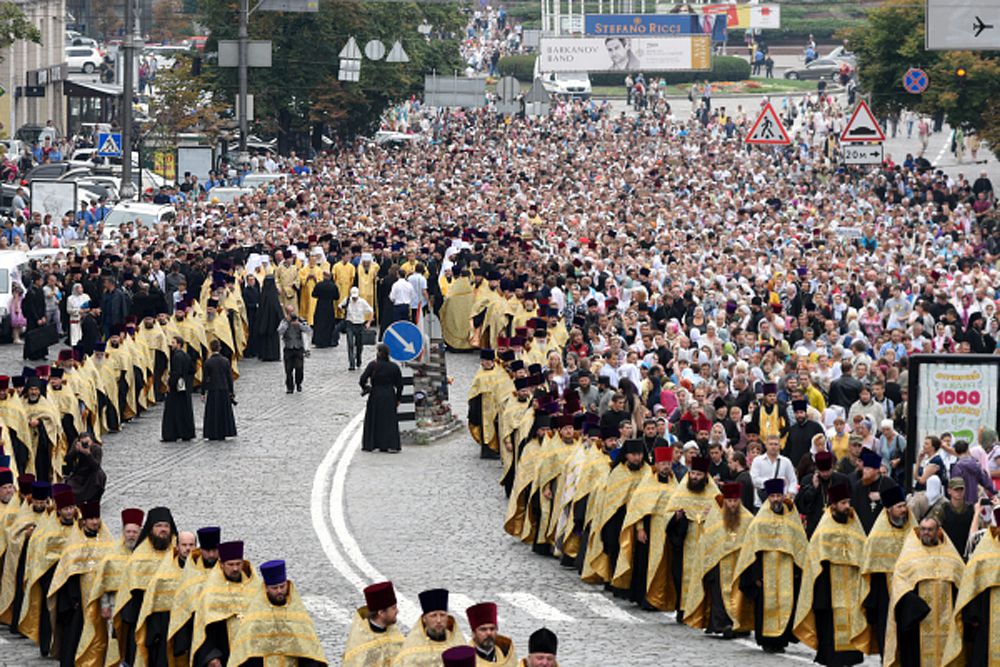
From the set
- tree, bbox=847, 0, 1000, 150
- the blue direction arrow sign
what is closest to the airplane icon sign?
the blue direction arrow sign

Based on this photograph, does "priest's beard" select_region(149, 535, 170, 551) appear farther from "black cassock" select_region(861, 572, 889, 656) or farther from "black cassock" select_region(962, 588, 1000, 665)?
"black cassock" select_region(962, 588, 1000, 665)

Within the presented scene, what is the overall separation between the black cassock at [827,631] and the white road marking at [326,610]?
3.63m

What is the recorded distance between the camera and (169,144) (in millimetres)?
70750

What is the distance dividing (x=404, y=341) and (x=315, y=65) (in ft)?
152

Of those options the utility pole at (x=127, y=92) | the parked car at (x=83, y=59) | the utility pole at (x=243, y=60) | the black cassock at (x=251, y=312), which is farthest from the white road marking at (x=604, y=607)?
the parked car at (x=83, y=59)

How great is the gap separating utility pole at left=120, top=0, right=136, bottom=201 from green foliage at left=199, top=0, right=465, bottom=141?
1662cm

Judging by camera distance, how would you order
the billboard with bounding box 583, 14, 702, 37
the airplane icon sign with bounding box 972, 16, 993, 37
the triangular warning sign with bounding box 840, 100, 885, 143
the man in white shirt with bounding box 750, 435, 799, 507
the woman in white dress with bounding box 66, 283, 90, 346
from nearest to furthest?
the man in white shirt with bounding box 750, 435, 799, 507
the airplane icon sign with bounding box 972, 16, 993, 37
the woman in white dress with bounding box 66, 283, 90, 346
the triangular warning sign with bounding box 840, 100, 885, 143
the billboard with bounding box 583, 14, 702, 37

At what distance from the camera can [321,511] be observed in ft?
80.9


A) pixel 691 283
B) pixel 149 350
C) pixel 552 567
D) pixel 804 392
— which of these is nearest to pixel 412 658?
pixel 552 567

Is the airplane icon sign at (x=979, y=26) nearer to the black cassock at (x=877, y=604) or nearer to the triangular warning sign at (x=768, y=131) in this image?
the black cassock at (x=877, y=604)

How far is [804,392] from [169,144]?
1883 inches

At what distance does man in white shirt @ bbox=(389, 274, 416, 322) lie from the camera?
36562 mm

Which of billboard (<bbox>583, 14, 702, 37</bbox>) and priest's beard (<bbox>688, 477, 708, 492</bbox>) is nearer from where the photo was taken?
priest's beard (<bbox>688, 477, 708, 492</bbox>)

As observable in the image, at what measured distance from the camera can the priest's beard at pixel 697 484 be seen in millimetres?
19797
